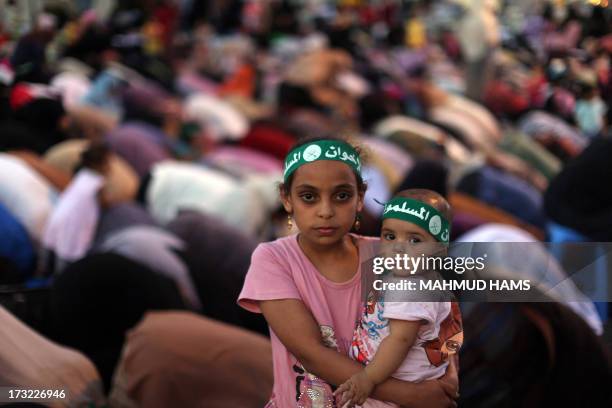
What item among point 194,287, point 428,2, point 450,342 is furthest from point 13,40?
point 428,2

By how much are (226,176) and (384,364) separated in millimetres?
5052

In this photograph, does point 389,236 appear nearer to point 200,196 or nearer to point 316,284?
point 316,284

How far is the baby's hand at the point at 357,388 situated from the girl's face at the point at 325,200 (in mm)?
287

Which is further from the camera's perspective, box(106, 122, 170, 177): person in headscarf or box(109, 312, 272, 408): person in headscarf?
box(106, 122, 170, 177): person in headscarf

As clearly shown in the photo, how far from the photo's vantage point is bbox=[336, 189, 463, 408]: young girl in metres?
1.97

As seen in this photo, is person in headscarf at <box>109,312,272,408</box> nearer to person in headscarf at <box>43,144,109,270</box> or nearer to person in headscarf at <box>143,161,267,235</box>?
person in headscarf at <box>43,144,109,270</box>

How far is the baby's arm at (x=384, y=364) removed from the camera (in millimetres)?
1968

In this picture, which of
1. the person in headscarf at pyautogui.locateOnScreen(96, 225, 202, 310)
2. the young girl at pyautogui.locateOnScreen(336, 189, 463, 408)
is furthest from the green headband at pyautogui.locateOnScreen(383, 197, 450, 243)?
the person in headscarf at pyautogui.locateOnScreen(96, 225, 202, 310)

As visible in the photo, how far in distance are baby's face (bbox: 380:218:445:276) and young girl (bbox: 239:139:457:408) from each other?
109 millimetres

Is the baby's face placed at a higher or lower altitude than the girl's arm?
higher

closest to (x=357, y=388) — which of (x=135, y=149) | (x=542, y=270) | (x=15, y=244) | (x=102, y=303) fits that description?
(x=542, y=270)

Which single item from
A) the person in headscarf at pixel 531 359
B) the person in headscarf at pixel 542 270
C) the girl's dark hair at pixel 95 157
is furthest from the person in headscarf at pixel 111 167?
the person in headscarf at pixel 542 270

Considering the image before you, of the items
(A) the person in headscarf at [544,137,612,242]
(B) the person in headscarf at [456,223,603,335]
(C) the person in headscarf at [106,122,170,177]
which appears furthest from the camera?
(C) the person in headscarf at [106,122,170,177]

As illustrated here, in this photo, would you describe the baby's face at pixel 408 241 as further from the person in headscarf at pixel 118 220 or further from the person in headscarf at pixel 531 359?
the person in headscarf at pixel 118 220
